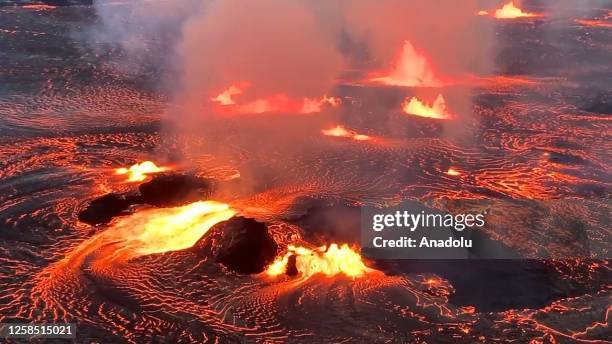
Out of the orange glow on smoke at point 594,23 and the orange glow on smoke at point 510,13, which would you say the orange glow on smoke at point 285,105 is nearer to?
the orange glow on smoke at point 510,13

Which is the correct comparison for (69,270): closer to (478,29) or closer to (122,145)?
(122,145)

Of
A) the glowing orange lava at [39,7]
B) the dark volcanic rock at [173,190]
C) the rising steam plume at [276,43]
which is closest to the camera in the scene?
the dark volcanic rock at [173,190]

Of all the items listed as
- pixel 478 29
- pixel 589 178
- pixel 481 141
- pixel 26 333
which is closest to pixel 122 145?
pixel 26 333

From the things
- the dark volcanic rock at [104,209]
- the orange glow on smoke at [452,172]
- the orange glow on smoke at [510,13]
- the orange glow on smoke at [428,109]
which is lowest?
the dark volcanic rock at [104,209]

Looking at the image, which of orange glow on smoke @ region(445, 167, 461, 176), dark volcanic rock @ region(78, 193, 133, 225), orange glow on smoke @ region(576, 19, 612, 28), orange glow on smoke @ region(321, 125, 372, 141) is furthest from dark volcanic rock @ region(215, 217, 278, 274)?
orange glow on smoke @ region(576, 19, 612, 28)

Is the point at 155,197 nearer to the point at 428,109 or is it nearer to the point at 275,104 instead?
the point at 275,104

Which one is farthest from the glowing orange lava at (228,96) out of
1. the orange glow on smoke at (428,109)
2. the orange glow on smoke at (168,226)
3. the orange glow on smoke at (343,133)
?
the orange glow on smoke at (168,226)

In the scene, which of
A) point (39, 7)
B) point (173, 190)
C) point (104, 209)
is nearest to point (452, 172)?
point (173, 190)
